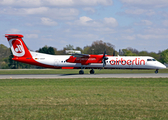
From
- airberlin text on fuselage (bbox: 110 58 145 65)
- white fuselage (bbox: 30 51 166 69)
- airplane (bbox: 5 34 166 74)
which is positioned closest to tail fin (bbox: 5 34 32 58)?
airplane (bbox: 5 34 166 74)

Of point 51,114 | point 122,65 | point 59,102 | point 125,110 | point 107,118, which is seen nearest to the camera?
point 107,118

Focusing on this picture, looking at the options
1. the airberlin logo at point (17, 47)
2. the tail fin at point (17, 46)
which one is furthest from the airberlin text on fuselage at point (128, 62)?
the airberlin logo at point (17, 47)

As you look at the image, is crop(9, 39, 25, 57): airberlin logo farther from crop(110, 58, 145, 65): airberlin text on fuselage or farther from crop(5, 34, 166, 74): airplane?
crop(110, 58, 145, 65): airberlin text on fuselage

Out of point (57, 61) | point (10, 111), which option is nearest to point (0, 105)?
point (10, 111)

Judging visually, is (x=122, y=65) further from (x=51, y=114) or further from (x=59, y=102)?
(x=51, y=114)

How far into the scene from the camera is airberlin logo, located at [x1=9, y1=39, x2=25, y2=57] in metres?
42.1

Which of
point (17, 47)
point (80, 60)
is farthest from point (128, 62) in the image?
point (17, 47)

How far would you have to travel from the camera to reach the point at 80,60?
139ft

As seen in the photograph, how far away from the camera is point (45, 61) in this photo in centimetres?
4275

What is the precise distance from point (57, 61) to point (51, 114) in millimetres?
32399

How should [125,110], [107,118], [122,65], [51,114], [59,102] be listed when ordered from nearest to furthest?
[107,118]
[51,114]
[125,110]
[59,102]
[122,65]

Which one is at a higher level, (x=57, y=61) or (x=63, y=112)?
(x=57, y=61)

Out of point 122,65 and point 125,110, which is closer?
point 125,110

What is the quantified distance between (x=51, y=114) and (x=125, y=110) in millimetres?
3835
